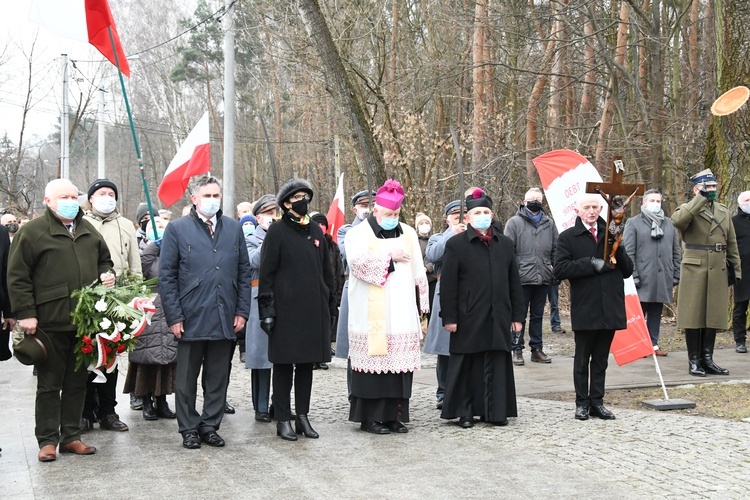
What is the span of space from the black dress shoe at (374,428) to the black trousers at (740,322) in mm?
6460

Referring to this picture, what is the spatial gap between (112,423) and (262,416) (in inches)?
52.3

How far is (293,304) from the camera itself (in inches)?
305

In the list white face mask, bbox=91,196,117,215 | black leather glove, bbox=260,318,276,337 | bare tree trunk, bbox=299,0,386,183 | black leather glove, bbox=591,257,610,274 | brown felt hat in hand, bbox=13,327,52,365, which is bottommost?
brown felt hat in hand, bbox=13,327,52,365

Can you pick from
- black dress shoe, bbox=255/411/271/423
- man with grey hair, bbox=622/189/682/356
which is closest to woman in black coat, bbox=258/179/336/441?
black dress shoe, bbox=255/411/271/423

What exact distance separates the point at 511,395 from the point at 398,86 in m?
16.5

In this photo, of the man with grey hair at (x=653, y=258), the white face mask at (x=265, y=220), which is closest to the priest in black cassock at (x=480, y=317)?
the white face mask at (x=265, y=220)

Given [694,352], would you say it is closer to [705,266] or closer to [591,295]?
[705,266]

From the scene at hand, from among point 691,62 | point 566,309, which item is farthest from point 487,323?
point 691,62

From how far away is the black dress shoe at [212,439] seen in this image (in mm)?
7430

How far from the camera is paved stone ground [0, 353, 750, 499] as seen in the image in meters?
6.02

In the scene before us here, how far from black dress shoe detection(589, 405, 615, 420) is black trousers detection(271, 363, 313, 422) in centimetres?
249

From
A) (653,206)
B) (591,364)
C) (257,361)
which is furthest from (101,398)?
(653,206)

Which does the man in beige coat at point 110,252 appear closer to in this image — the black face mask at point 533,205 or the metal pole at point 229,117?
the black face mask at point 533,205

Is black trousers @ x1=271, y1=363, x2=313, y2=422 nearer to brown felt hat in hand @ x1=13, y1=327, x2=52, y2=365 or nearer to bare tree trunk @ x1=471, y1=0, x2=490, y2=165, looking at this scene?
brown felt hat in hand @ x1=13, y1=327, x2=52, y2=365
